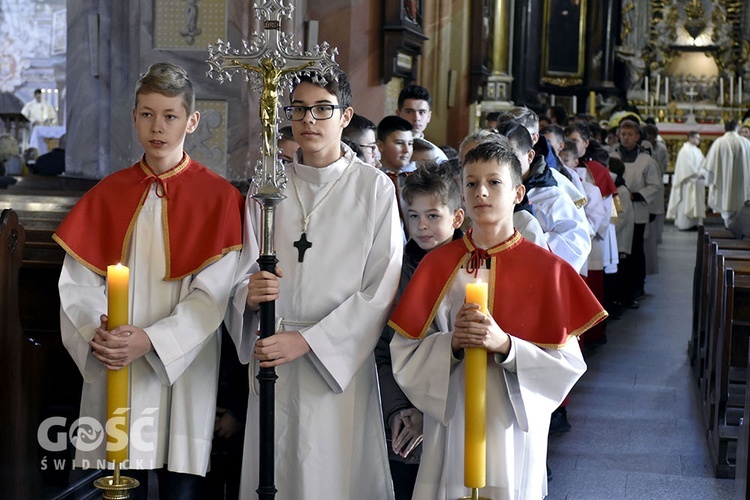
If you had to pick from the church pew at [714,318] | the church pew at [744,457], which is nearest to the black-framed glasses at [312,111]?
the church pew at [744,457]

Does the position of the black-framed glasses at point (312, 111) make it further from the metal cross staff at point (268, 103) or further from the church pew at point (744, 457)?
the church pew at point (744, 457)

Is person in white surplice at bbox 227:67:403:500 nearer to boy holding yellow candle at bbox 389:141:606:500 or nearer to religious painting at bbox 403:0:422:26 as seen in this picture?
boy holding yellow candle at bbox 389:141:606:500

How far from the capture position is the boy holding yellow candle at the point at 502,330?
299cm

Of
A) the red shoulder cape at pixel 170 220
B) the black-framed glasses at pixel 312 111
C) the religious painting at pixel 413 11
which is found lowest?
the red shoulder cape at pixel 170 220

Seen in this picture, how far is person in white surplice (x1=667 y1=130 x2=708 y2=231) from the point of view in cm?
1825

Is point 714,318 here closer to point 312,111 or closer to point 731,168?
point 312,111

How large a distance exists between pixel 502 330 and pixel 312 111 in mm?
829

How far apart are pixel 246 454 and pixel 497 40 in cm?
1583

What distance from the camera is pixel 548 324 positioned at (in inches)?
118

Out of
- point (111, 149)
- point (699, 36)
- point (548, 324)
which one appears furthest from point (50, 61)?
point (548, 324)

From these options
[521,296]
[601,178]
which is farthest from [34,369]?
[601,178]

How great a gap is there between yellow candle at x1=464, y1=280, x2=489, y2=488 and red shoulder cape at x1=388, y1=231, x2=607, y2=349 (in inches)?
16.0

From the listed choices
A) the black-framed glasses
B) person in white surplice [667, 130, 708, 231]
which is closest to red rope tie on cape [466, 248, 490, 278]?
the black-framed glasses

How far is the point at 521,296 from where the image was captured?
304 centimetres
